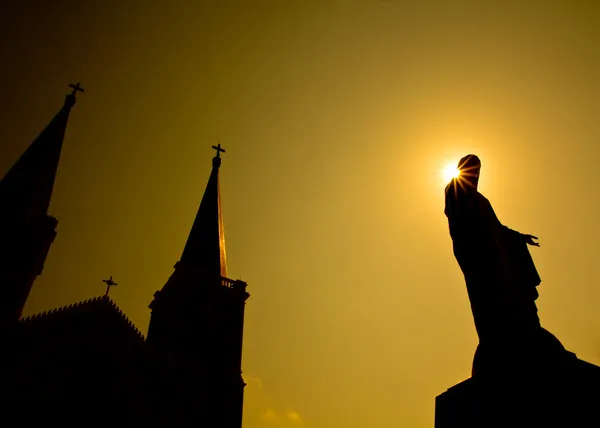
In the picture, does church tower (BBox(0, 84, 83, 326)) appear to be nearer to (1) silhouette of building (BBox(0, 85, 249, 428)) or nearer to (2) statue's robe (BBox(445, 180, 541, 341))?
(1) silhouette of building (BBox(0, 85, 249, 428))

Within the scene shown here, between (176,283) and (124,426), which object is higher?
(176,283)

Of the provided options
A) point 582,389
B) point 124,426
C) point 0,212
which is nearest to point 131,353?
point 124,426

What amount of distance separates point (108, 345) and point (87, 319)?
5.69 feet

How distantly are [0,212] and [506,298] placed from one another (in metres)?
26.8

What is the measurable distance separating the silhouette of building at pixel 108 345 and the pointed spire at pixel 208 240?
0.11 meters

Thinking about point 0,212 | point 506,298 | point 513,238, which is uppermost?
point 0,212

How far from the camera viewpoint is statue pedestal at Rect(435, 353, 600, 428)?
4.94 meters

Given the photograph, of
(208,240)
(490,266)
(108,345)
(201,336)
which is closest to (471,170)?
(490,266)

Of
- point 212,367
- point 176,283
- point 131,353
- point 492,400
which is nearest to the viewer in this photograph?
point 492,400

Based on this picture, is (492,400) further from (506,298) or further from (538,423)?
(506,298)

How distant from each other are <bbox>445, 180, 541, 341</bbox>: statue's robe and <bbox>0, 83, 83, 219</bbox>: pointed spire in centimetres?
2524

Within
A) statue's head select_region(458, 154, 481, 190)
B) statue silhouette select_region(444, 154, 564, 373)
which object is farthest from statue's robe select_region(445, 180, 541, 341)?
statue's head select_region(458, 154, 481, 190)

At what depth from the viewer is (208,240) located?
1148 inches

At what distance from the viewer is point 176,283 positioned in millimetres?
26125
